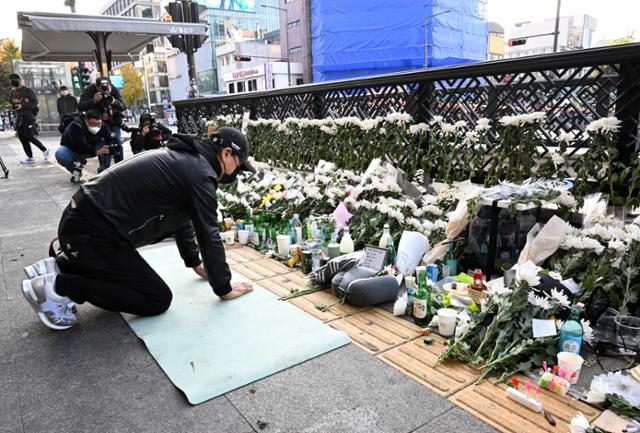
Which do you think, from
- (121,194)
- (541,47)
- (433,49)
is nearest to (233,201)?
(121,194)

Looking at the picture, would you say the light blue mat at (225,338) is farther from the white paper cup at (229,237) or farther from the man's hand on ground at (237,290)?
the white paper cup at (229,237)

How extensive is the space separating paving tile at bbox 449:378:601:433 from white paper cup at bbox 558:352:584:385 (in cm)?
15

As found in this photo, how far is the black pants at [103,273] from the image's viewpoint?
123 inches

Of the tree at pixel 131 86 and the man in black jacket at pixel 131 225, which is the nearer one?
the man in black jacket at pixel 131 225

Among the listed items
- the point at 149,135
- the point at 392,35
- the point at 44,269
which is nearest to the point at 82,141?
the point at 149,135

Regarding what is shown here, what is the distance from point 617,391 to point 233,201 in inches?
188

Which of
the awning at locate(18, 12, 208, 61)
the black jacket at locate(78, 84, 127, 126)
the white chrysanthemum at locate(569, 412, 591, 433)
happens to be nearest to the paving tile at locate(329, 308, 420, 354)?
the white chrysanthemum at locate(569, 412, 591, 433)

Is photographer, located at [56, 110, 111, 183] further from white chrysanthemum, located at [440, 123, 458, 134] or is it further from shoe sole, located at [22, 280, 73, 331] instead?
white chrysanthemum, located at [440, 123, 458, 134]

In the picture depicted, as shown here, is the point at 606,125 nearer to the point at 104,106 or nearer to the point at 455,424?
the point at 455,424

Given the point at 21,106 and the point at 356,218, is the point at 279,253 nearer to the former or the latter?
the point at 356,218

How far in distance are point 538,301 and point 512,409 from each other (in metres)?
0.70

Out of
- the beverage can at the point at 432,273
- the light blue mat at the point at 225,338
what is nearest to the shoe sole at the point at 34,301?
the light blue mat at the point at 225,338

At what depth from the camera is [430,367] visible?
103 inches

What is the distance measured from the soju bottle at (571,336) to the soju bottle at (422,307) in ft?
2.75
